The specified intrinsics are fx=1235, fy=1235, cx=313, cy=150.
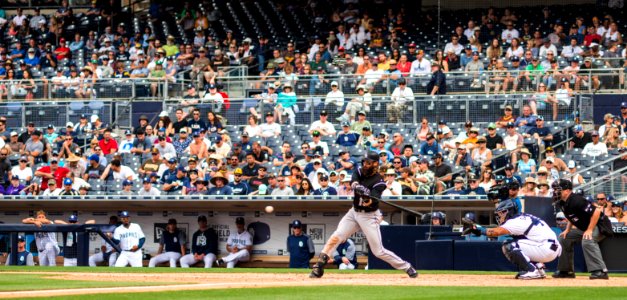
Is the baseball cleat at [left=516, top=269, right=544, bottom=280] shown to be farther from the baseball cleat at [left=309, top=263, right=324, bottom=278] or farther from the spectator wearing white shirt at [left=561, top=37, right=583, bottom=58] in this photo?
the spectator wearing white shirt at [left=561, top=37, right=583, bottom=58]

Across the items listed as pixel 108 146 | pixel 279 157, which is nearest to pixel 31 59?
pixel 108 146

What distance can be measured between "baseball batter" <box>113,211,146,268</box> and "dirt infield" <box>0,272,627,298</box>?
5156 millimetres

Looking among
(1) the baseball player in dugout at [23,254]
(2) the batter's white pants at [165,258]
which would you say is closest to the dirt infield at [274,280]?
(1) the baseball player in dugout at [23,254]

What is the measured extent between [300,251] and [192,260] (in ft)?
7.81

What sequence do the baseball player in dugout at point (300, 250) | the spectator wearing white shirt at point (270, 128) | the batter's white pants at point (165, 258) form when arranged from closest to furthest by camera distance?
the baseball player in dugout at point (300, 250) → the batter's white pants at point (165, 258) → the spectator wearing white shirt at point (270, 128)

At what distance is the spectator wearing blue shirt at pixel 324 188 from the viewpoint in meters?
21.1

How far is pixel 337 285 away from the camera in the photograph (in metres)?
13.4

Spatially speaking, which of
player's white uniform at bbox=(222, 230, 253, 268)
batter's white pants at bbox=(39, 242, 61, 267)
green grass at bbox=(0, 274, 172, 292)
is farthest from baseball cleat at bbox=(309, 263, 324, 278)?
batter's white pants at bbox=(39, 242, 61, 267)

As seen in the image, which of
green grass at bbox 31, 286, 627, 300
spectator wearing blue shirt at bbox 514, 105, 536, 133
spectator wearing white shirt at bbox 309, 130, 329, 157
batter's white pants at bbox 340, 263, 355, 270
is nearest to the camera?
green grass at bbox 31, 286, 627, 300

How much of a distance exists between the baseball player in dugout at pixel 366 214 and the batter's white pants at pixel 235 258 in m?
7.39

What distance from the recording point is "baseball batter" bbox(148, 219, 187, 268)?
22359 mm

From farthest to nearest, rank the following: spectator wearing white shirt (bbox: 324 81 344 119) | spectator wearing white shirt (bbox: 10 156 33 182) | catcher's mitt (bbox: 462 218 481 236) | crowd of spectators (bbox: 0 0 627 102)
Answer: crowd of spectators (bbox: 0 0 627 102), spectator wearing white shirt (bbox: 324 81 344 119), spectator wearing white shirt (bbox: 10 156 33 182), catcher's mitt (bbox: 462 218 481 236)

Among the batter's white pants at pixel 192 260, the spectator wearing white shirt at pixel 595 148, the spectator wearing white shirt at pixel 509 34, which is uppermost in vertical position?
the spectator wearing white shirt at pixel 509 34

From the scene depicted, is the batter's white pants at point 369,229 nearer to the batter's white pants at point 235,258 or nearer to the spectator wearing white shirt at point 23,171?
the batter's white pants at point 235,258
